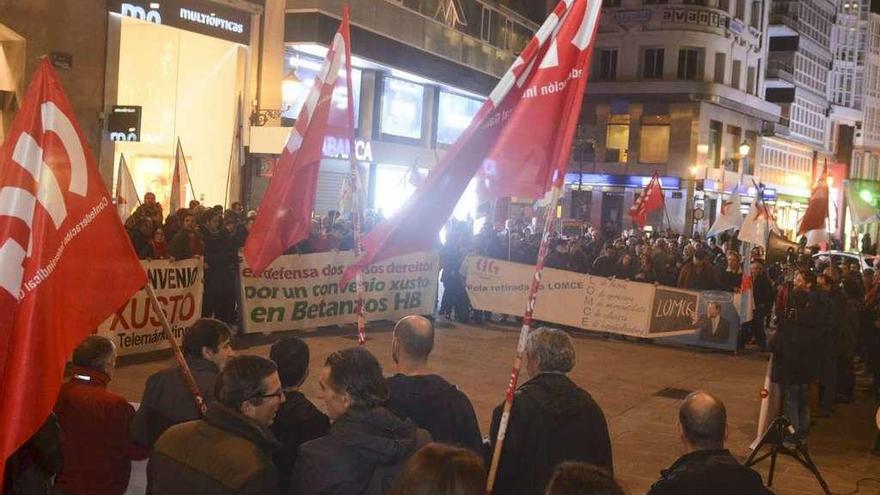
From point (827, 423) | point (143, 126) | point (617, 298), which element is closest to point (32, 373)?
point (827, 423)

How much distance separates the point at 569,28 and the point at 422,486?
3.28 m

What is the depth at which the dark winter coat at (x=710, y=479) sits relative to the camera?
13.2ft

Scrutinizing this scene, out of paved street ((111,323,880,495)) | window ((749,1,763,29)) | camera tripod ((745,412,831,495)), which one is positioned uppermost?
window ((749,1,763,29))

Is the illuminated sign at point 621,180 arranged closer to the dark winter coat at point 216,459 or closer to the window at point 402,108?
the window at point 402,108

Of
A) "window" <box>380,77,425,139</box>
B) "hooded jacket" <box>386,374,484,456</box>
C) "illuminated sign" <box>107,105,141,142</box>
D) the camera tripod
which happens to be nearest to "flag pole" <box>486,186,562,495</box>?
"hooded jacket" <box>386,374,484,456</box>

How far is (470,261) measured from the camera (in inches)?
747

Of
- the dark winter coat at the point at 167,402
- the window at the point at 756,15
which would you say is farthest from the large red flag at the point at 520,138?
the window at the point at 756,15

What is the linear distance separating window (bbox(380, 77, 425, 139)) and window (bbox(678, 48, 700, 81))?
991 inches

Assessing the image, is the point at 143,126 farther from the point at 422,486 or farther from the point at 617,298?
the point at 422,486

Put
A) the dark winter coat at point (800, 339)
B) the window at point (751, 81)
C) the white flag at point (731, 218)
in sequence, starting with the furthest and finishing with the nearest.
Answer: the window at point (751, 81)
the white flag at point (731, 218)
the dark winter coat at point (800, 339)

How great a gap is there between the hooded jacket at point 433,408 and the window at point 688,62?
54.5 meters

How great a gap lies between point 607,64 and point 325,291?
1804 inches

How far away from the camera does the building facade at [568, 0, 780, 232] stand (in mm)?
56062

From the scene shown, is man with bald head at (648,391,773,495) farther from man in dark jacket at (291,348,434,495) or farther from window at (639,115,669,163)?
window at (639,115,669,163)
